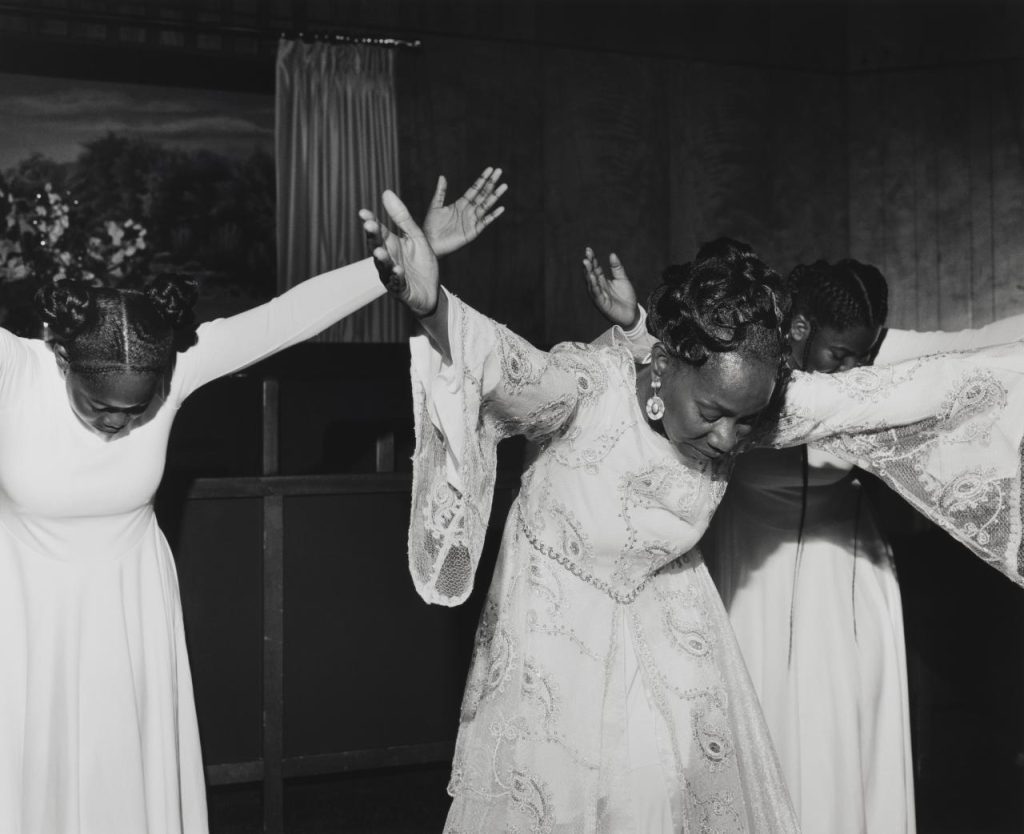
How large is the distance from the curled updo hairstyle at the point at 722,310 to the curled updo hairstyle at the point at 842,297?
913 millimetres

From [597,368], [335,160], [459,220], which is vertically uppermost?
[335,160]

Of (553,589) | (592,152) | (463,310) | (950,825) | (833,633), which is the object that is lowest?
(950,825)

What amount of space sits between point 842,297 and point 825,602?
0.83 meters

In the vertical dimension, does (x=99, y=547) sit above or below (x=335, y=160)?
below

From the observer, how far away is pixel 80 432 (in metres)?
2.77

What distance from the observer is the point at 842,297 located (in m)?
3.32

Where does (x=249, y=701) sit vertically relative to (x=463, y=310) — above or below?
below

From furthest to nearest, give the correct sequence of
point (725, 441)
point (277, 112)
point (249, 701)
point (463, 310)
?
1. point (277, 112)
2. point (249, 701)
3. point (725, 441)
4. point (463, 310)

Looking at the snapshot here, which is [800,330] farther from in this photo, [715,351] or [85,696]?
[85,696]

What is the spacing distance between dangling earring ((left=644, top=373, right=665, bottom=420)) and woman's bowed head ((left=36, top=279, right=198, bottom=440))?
3.58ft

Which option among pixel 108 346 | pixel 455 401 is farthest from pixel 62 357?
pixel 455 401

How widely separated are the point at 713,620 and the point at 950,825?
6.49 feet

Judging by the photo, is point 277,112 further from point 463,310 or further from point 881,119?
point 463,310

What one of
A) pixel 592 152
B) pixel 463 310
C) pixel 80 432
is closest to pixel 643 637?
pixel 463 310
